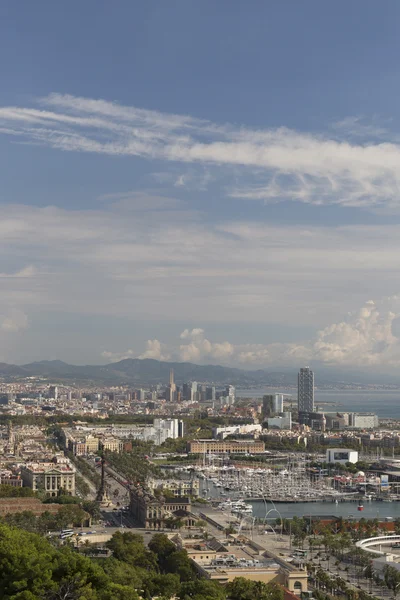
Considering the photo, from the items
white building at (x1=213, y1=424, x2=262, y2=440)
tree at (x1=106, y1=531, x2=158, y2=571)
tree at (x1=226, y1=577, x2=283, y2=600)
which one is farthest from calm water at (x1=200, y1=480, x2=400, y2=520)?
white building at (x1=213, y1=424, x2=262, y2=440)

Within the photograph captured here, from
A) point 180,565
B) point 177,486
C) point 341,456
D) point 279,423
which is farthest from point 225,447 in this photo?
point 180,565

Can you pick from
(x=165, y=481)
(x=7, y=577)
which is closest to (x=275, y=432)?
(x=165, y=481)

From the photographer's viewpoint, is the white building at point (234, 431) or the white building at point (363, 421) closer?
the white building at point (234, 431)

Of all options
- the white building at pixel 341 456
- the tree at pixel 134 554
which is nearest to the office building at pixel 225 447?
the white building at pixel 341 456

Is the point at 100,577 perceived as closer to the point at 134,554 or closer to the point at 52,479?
the point at 134,554

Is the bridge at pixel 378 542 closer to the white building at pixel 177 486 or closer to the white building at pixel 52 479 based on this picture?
the white building at pixel 177 486

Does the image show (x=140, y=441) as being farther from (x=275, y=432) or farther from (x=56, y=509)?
(x=56, y=509)
